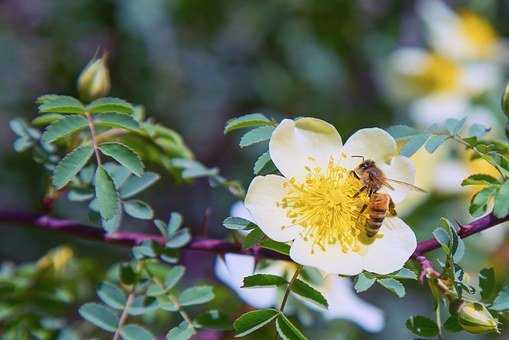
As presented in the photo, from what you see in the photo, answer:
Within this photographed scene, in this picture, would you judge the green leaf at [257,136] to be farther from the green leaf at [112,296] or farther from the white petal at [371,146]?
the green leaf at [112,296]

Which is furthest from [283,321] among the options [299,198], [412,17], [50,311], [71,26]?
[412,17]

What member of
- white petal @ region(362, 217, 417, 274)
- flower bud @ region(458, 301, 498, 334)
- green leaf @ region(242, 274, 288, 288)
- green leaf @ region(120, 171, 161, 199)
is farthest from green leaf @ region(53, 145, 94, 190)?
flower bud @ region(458, 301, 498, 334)

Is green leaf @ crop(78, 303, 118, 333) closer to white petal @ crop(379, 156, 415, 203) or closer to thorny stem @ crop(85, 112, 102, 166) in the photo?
thorny stem @ crop(85, 112, 102, 166)

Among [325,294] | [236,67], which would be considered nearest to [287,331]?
[325,294]

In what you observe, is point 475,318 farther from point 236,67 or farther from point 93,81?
point 236,67

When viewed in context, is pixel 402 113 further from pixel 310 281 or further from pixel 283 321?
pixel 283 321

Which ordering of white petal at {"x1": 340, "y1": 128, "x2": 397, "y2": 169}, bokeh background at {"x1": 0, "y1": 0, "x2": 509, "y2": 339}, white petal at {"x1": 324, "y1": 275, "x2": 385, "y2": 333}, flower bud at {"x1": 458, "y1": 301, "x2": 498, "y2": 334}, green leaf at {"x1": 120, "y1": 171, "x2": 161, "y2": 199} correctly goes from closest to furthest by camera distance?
flower bud at {"x1": 458, "y1": 301, "x2": 498, "y2": 334} < white petal at {"x1": 340, "y1": 128, "x2": 397, "y2": 169} < green leaf at {"x1": 120, "y1": 171, "x2": 161, "y2": 199} < white petal at {"x1": 324, "y1": 275, "x2": 385, "y2": 333} < bokeh background at {"x1": 0, "y1": 0, "x2": 509, "y2": 339}

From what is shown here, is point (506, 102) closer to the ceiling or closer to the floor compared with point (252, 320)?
closer to the ceiling
